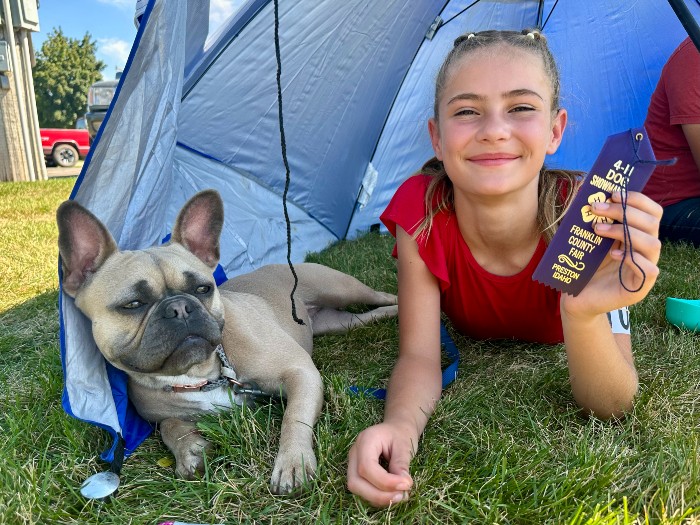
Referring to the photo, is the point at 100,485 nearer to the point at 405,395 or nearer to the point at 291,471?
the point at 291,471

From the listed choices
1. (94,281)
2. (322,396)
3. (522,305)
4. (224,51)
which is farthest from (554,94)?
(224,51)

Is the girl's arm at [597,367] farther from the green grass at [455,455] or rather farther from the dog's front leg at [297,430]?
the dog's front leg at [297,430]

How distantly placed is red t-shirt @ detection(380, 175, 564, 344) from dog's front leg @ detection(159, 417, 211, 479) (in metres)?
0.88

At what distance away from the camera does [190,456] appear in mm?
1502

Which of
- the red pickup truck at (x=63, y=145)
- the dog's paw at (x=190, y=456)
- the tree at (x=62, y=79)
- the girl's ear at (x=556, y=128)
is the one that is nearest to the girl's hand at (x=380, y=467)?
the dog's paw at (x=190, y=456)

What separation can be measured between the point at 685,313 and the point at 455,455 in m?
1.29

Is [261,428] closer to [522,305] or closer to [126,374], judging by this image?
[126,374]

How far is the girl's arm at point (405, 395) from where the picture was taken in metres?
1.23

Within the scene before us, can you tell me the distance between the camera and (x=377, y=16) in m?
3.23

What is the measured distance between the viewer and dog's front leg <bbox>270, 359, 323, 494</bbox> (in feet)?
4.45

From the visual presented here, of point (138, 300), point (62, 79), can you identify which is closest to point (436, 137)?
point (138, 300)

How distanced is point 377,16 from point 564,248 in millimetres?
2417

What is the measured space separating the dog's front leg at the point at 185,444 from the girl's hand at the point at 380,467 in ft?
1.43

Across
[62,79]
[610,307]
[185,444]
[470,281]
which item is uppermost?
[610,307]
